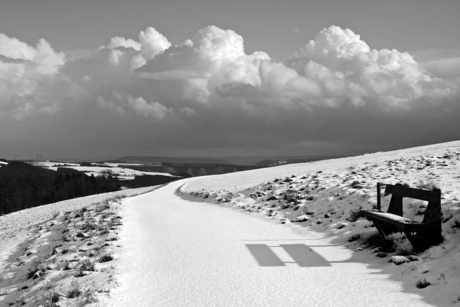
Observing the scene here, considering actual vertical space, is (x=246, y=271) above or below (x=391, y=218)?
below

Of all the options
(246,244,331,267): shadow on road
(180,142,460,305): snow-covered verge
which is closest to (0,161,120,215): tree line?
(180,142,460,305): snow-covered verge

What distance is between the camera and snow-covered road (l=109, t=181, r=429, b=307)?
6102 millimetres

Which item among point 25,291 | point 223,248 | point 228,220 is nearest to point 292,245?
point 223,248

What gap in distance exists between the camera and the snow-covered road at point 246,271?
6102 mm

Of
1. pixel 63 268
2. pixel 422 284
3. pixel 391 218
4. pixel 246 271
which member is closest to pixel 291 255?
pixel 246 271

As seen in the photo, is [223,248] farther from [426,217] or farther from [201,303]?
[426,217]

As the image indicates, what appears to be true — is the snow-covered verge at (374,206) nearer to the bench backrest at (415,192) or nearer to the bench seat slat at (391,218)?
the bench seat slat at (391,218)

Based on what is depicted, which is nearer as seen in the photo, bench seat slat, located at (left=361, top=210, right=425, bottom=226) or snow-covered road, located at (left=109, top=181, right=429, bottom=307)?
snow-covered road, located at (left=109, top=181, right=429, bottom=307)

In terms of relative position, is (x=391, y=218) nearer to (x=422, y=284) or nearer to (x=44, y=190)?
(x=422, y=284)

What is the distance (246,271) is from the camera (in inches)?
299

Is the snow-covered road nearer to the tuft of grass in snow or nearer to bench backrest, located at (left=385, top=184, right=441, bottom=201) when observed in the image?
the tuft of grass in snow

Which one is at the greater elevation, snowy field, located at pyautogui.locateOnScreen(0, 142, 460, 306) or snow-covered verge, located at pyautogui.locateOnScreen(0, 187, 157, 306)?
snowy field, located at pyautogui.locateOnScreen(0, 142, 460, 306)

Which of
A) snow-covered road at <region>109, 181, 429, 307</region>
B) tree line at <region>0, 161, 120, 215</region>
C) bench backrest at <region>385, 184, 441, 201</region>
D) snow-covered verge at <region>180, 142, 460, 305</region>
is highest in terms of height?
A: bench backrest at <region>385, 184, 441, 201</region>

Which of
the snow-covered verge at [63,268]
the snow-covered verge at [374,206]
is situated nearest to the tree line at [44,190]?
the snow-covered verge at [374,206]
